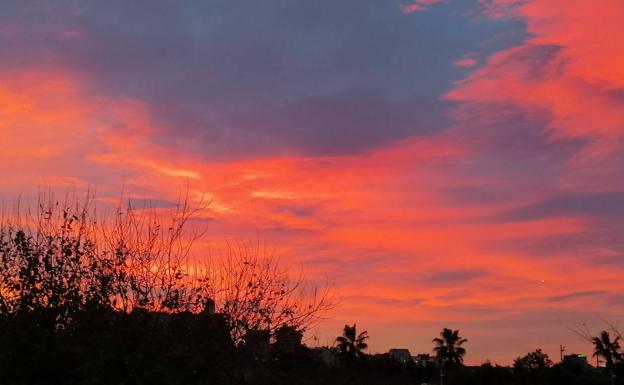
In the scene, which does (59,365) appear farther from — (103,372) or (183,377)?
(183,377)

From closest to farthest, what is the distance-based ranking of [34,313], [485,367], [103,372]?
[103,372], [34,313], [485,367]

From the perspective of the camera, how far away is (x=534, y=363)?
102500 mm

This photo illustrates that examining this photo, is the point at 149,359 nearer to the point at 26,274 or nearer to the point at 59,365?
the point at 59,365

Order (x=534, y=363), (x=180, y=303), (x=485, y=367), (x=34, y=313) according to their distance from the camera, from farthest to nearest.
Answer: (x=534, y=363), (x=485, y=367), (x=180, y=303), (x=34, y=313)

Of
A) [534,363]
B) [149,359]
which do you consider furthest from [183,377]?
[534,363]

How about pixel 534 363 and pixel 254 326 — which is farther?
pixel 534 363

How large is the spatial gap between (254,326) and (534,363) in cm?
9184

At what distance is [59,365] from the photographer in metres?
15.5

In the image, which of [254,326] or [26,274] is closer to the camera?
[26,274]

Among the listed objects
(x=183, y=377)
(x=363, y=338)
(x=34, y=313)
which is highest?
(x=363, y=338)

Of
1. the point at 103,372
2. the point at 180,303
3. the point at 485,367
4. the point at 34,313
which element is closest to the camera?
the point at 103,372

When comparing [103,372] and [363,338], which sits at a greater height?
[363,338]

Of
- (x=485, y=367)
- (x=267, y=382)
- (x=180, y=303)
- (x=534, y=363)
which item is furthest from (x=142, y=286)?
(x=534, y=363)

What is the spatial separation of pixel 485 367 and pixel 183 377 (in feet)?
256
